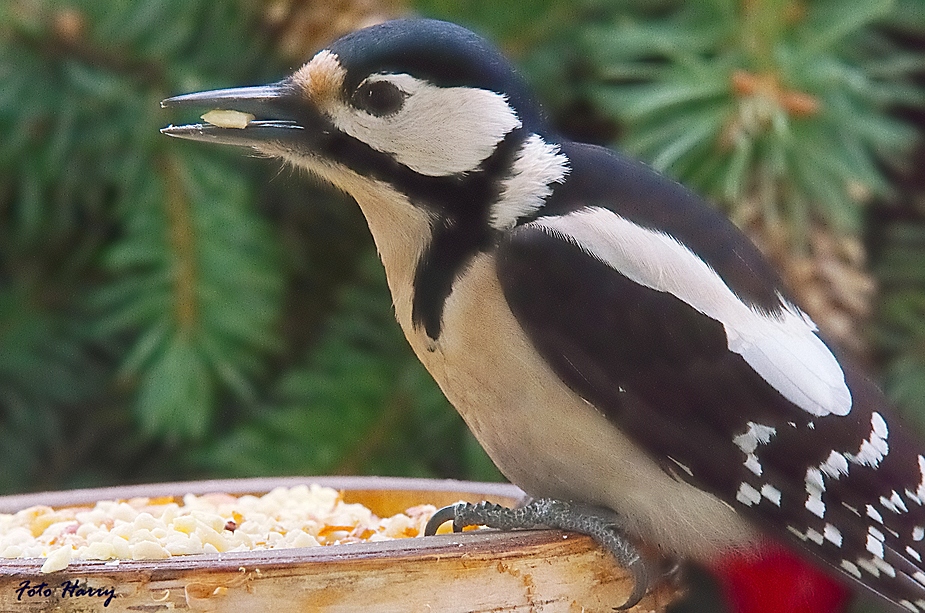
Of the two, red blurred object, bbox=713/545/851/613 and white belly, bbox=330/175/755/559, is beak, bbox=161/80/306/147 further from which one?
red blurred object, bbox=713/545/851/613

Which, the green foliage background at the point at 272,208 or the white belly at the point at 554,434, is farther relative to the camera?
the green foliage background at the point at 272,208

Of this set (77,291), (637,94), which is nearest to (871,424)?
(637,94)

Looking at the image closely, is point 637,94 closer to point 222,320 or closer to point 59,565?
point 222,320

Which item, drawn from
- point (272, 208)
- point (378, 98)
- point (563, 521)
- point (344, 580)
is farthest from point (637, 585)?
point (272, 208)

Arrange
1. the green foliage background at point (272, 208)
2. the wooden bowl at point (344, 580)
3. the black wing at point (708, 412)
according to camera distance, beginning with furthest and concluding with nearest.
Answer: the green foliage background at point (272, 208)
the black wing at point (708, 412)
the wooden bowl at point (344, 580)

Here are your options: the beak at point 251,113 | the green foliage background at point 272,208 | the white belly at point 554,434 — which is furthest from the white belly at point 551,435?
the green foliage background at point 272,208

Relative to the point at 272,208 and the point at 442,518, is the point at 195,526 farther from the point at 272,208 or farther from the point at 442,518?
the point at 272,208
